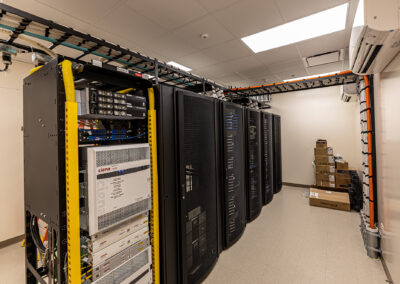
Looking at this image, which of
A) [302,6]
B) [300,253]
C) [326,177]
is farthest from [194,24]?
[326,177]

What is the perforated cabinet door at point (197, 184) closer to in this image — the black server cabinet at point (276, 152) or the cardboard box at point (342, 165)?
the black server cabinet at point (276, 152)

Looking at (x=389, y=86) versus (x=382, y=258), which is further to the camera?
(x=382, y=258)

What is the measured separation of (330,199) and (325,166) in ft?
2.87

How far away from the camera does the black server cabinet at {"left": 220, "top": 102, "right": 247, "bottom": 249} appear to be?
2.30m

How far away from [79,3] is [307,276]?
3.57 metres

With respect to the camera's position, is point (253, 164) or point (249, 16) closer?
point (249, 16)

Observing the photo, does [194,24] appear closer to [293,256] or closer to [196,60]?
[196,60]

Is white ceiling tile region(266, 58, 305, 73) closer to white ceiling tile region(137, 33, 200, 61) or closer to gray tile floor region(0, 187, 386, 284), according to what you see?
white ceiling tile region(137, 33, 200, 61)

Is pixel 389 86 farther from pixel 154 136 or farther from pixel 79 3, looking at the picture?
pixel 79 3

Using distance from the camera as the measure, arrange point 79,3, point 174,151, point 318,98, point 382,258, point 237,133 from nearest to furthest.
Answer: point 174,151 → point 79,3 → point 382,258 → point 237,133 → point 318,98

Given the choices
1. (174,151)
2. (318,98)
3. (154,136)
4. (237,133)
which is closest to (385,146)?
(237,133)

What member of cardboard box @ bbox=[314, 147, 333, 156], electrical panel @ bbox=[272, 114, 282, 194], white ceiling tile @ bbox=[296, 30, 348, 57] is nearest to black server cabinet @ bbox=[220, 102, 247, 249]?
white ceiling tile @ bbox=[296, 30, 348, 57]

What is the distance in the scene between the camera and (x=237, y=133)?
2.58m

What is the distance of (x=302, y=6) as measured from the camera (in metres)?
1.97
